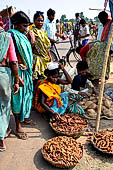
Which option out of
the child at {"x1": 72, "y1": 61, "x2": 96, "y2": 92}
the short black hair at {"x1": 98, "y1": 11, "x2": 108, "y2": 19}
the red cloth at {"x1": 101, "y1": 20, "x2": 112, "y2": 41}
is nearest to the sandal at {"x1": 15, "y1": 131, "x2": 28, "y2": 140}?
the child at {"x1": 72, "y1": 61, "x2": 96, "y2": 92}

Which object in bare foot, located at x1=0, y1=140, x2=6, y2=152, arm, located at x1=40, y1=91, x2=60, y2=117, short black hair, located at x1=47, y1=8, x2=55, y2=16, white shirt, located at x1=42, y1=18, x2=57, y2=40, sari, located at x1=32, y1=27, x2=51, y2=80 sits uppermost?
short black hair, located at x1=47, y1=8, x2=55, y2=16

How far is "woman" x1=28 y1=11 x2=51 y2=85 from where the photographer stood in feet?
11.5

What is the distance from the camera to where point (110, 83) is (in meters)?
5.30

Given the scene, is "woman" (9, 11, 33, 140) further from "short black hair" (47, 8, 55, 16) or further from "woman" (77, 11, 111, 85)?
"short black hair" (47, 8, 55, 16)

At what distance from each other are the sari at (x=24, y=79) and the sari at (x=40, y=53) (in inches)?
30.1

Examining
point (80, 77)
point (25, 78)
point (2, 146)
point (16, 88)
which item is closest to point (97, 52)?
point (80, 77)

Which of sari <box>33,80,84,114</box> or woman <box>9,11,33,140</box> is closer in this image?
woman <box>9,11,33,140</box>

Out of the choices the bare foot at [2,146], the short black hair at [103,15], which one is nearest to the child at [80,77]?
the short black hair at [103,15]

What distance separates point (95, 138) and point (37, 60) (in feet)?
5.91

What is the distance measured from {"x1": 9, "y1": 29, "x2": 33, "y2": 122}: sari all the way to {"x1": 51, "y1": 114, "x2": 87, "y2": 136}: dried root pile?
1.78 feet

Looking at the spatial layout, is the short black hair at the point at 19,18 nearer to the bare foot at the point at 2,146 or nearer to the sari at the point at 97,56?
the bare foot at the point at 2,146

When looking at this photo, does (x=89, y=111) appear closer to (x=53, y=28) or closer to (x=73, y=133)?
(x=73, y=133)

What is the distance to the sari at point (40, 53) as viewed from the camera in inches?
138

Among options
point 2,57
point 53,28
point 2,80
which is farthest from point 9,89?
point 53,28
